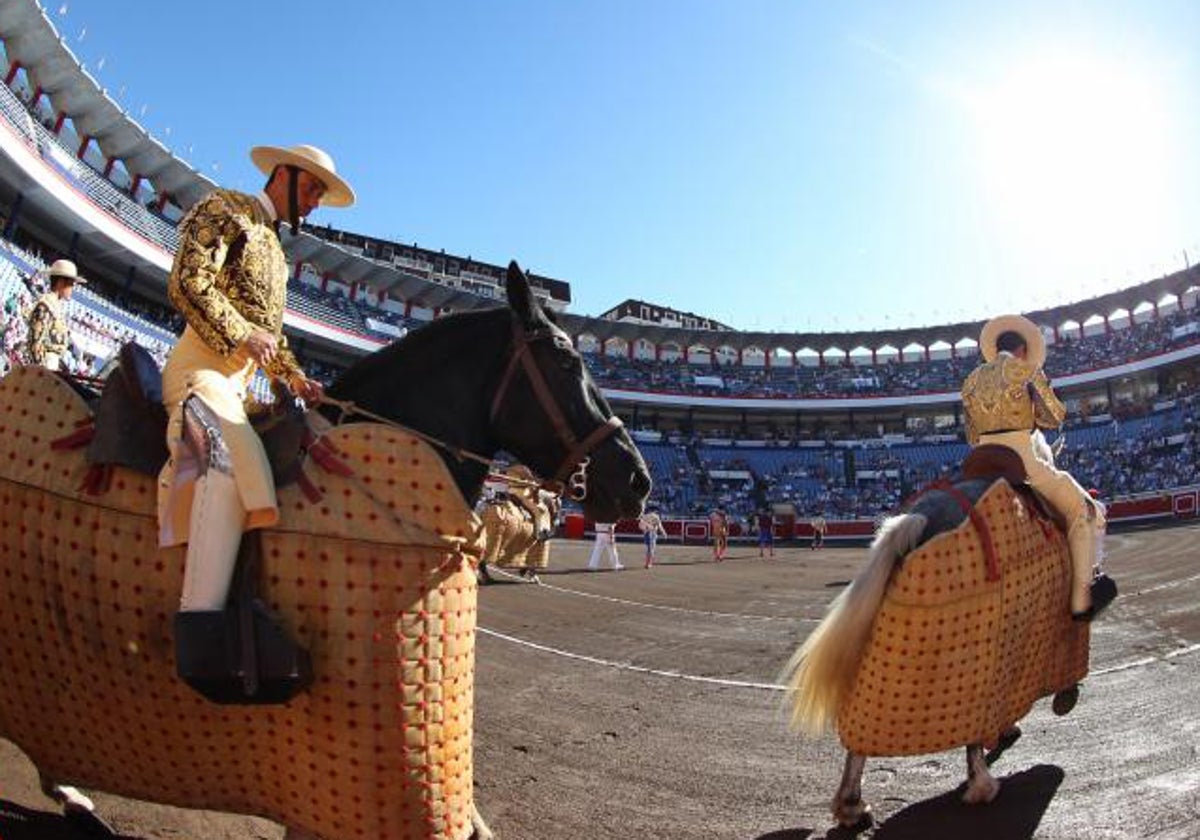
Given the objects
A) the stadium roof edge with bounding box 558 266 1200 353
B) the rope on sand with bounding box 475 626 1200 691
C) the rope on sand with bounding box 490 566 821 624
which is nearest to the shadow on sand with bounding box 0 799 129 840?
the rope on sand with bounding box 475 626 1200 691

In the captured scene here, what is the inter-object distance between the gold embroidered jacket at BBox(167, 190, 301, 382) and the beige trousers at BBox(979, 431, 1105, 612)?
338 cm

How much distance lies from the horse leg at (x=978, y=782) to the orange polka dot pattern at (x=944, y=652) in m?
0.10

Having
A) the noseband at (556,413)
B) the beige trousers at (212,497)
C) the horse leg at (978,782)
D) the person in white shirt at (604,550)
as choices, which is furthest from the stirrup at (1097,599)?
the person in white shirt at (604,550)

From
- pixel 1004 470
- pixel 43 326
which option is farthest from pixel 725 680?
pixel 43 326

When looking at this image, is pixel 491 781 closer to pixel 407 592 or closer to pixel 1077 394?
pixel 407 592

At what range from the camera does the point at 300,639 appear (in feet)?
6.20

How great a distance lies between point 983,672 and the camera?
119 inches

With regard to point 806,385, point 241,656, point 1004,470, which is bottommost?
point 241,656

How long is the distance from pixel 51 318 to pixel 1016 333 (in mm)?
6543

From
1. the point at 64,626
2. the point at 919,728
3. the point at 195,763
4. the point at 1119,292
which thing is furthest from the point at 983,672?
the point at 1119,292

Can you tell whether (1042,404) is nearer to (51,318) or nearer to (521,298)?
(521,298)

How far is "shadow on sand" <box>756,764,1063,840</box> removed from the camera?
8.99 feet

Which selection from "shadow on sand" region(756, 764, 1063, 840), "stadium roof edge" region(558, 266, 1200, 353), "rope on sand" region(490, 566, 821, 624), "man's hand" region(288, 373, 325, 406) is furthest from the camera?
"stadium roof edge" region(558, 266, 1200, 353)

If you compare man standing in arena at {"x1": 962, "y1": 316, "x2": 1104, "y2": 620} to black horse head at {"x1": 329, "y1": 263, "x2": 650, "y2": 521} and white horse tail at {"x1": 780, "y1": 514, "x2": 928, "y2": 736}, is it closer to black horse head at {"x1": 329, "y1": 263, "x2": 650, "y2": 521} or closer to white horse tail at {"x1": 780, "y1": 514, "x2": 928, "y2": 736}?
white horse tail at {"x1": 780, "y1": 514, "x2": 928, "y2": 736}
